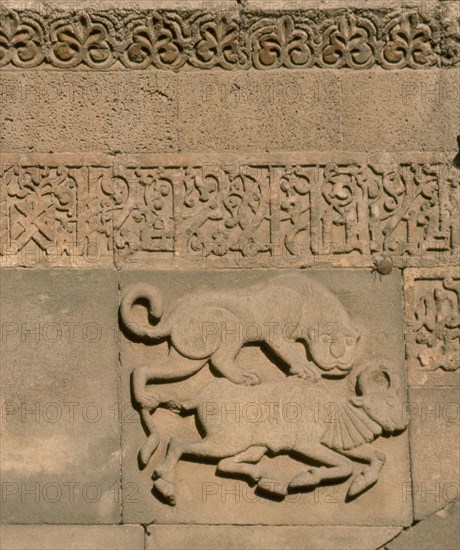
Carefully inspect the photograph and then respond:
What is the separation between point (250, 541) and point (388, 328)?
118 cm

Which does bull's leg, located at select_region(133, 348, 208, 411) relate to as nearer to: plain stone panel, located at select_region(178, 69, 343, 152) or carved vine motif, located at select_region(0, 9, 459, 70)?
plain stone panel, located at select_region(178, 69, 343, 152)

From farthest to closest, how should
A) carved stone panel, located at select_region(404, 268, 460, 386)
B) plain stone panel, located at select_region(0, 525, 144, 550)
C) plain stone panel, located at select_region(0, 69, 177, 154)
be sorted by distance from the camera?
plain stone panel, located at select_region(0, 69, 177, 154) → carved stone panel, located at select_region(404, 268, 460, 386) → plain stone panel, located at select_region(0, 525, 144, 550)

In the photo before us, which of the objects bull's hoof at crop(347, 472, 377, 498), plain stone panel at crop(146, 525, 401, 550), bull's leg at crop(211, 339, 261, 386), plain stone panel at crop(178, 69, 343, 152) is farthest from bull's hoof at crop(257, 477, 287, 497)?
plain stone panel at crop(178, 69, 343, 152)

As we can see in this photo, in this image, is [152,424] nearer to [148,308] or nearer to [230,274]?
[148,308]

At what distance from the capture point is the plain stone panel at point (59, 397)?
6125 millimetres

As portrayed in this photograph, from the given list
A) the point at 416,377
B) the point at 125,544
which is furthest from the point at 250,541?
the point at 416,377

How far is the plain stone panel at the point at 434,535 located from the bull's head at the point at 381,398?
17.4 inches

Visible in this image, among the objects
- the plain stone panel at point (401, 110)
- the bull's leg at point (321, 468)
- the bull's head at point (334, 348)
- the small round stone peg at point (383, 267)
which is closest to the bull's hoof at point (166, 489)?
the bull's leg at point (321, 468)

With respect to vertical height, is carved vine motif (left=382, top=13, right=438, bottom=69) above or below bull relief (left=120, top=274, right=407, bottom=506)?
above

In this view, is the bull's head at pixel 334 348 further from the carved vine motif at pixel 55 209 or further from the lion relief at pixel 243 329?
the carved vine motif at pixel 55 209

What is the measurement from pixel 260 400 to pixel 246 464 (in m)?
0.30

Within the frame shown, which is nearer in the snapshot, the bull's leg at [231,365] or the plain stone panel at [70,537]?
the plain stone panel at [70,537]

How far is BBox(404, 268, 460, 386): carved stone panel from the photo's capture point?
632 cm

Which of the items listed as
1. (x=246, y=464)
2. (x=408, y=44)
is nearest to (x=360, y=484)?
(x=246, y=464)
